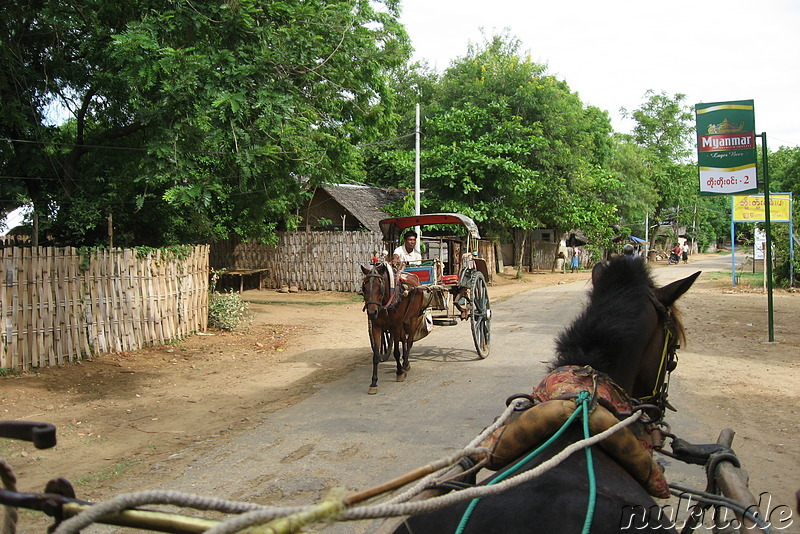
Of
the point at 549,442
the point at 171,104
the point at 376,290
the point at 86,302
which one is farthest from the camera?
the point at 86,302

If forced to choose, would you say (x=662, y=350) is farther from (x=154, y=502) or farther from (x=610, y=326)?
(x=154, y=502)

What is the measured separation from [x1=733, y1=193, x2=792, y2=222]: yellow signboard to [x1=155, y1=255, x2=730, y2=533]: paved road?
13.5m

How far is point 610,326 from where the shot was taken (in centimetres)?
267

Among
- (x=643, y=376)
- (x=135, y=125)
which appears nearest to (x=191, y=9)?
(x=135, y=125)

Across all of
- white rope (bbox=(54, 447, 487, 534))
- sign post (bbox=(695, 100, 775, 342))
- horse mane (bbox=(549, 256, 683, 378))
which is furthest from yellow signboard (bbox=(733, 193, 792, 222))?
white rope (bbox=(54, 447, 487, 534))

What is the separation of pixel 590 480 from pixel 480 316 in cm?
775

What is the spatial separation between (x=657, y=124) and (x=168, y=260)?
48.2 metres

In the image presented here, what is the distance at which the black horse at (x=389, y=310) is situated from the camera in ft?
26.5

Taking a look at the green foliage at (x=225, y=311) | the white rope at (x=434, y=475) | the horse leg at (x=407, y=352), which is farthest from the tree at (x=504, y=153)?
the white rope at (x=434, y=475)

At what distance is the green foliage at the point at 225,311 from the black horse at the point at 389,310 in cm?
524

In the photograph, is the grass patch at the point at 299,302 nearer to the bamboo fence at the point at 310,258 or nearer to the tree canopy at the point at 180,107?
the bamboo fence at the point at 310,258

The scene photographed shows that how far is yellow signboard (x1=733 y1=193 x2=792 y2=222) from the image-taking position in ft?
62.8

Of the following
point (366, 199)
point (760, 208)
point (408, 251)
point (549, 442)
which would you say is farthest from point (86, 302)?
point (760, 208)

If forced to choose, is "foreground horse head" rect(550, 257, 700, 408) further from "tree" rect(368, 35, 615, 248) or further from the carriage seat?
"tree" rect(368, 35, 615, 248)
